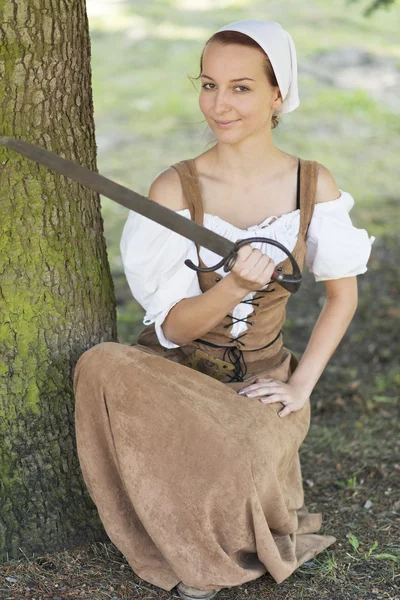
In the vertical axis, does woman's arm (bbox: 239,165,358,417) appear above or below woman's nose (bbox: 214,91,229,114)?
below

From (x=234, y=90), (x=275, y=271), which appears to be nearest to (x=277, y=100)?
(x=234, y=90)

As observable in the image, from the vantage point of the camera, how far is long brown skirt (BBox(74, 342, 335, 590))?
84.8 inches

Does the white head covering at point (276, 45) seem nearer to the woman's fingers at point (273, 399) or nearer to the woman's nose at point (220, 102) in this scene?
the woman's nose at point (220, 102)

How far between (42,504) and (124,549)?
321 mm

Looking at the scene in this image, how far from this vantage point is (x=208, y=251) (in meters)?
2.37

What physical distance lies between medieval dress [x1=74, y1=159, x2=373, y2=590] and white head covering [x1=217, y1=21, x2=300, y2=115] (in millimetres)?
301

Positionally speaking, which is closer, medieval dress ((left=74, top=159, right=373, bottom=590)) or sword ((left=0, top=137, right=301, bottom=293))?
sword ((left=0, top=137, right=301, bottom=293))

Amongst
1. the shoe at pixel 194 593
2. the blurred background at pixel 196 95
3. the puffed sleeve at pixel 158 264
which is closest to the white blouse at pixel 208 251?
the puffed sleeve at pixel 158 264

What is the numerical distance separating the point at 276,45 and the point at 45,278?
990 millimetres

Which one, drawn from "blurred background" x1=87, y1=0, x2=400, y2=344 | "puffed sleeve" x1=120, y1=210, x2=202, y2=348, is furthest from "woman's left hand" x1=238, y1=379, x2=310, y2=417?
"blurred background" x1=87, y1=0, x2=400, y2=344

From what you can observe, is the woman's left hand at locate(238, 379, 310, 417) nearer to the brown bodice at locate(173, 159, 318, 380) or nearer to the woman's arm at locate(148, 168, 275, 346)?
the brown bodice at locate(173, 159, 318, 380)

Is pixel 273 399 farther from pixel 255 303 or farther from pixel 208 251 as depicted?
pixel 208 251

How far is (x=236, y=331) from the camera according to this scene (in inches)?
97.5

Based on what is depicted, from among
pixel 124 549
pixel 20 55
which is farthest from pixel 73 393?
pixel 20 55
